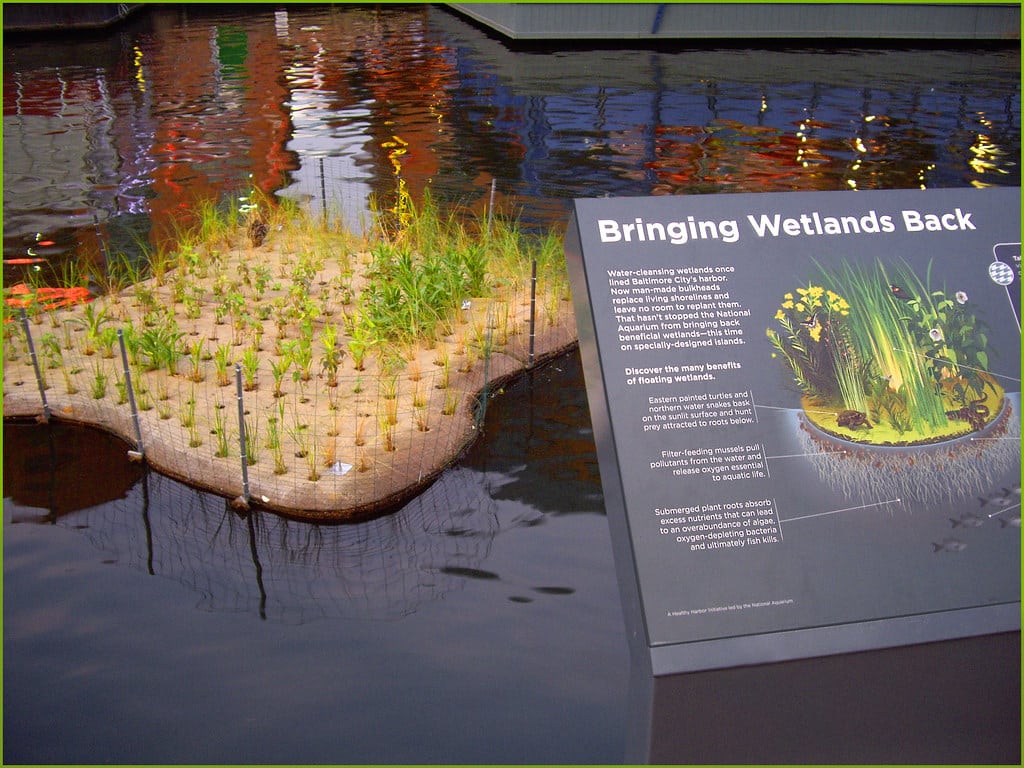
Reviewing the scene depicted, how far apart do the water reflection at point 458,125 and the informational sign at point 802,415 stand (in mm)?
5257

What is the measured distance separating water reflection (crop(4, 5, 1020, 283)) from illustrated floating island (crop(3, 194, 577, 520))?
38.4 inches

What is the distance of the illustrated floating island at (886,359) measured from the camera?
299 centimetres

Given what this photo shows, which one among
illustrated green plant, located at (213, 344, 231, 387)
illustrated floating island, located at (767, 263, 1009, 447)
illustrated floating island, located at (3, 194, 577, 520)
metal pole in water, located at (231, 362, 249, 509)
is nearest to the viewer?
illustrated floating island, located at (767, 263, 1009, 447)

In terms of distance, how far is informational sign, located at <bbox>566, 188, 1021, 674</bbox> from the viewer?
2744 millimetres

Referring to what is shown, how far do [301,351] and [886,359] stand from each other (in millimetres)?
3525

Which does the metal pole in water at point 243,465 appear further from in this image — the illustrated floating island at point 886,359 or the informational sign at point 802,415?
the illustrated floating island at point 886,359

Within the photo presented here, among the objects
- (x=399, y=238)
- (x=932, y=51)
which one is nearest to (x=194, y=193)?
(x=399, y=238)

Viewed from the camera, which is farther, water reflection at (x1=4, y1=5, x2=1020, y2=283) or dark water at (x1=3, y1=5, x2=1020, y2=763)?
water reflection at (x1=4, y1=5, x2=1020, y2=283)

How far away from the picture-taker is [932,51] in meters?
19.9

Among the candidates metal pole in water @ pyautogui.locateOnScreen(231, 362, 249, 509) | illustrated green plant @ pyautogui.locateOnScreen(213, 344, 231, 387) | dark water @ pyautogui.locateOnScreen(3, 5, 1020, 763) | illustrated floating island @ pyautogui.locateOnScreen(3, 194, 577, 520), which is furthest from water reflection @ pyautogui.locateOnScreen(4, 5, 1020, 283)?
metal pole in water @ pyautogui.locateOnScreen(231, 362, 249, 509)

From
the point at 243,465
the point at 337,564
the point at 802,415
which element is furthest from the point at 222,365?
Result: the point at 802,415

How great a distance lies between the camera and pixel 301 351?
18.9ft

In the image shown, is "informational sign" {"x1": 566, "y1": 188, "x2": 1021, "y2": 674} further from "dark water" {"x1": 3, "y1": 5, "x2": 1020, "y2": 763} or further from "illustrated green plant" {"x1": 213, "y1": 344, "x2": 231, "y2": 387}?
"illustrated green plant" {"x1": 213, "y1": 344, "x2": 231, "y2": 387}

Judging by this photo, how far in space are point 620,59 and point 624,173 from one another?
850 centimetres
